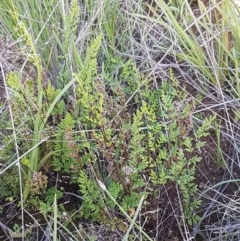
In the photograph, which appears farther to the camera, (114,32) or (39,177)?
(114,32)

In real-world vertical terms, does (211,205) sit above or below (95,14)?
below

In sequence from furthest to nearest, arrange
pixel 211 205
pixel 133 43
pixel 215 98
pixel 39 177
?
pixel 133 43
pixel 215 98
pixel 211 205
pixel 39 177

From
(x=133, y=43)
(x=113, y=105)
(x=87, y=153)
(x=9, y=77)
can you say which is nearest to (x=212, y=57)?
(x=133, y=43)

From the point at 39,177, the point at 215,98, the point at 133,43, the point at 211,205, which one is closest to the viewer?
the point at 39,177

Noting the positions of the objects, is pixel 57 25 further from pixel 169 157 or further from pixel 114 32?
pixel 169 157

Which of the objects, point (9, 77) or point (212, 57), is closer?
point (9, 77)

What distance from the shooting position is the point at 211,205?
4.05 ft

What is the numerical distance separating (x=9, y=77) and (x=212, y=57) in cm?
57

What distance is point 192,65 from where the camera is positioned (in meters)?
1.48

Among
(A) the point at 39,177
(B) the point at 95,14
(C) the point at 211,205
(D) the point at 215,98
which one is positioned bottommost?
(C) the point at 211,205

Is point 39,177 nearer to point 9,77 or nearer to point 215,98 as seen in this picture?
point 9,77

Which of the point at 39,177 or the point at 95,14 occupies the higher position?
the point at 95,14

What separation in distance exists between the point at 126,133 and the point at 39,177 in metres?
0.20

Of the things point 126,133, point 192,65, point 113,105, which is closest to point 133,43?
point 192,65
